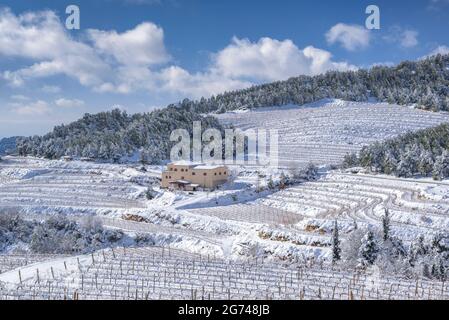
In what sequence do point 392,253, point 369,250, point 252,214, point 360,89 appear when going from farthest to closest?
point 360,89
point 252,214
point 392,253
point 369,250

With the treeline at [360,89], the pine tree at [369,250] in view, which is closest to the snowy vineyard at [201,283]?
the pine tree at [369,250]

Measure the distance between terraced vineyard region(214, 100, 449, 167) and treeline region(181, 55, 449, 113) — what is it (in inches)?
142

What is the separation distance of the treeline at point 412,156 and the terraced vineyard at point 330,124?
8870 millimetres

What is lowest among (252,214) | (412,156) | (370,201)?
(252,214)

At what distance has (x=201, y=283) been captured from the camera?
54.6 feet

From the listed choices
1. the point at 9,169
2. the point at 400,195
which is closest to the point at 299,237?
the point at 400,195

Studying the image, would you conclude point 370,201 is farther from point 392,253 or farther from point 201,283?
point 201,283

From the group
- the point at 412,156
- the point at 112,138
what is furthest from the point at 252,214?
the point at 112,138

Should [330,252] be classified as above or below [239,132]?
below

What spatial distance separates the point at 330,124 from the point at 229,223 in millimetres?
53250

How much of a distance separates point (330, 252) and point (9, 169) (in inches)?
1958
